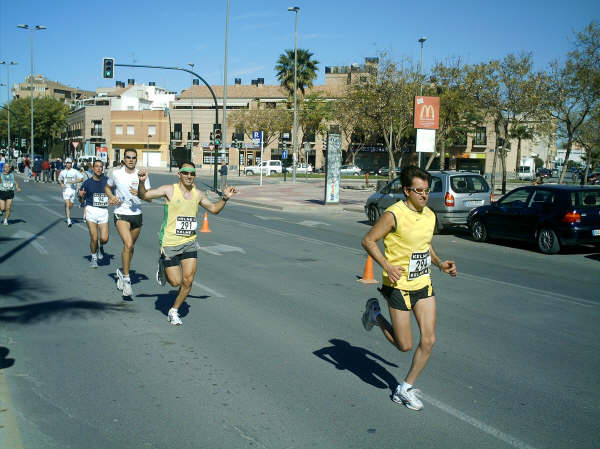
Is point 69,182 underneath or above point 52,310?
above

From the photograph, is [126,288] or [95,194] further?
[95,194]

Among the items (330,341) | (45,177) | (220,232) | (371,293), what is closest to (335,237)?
(220,232)

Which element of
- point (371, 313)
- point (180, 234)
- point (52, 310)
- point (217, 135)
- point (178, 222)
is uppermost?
point (217, 135)

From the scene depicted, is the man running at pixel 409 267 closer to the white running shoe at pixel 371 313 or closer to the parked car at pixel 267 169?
the white running shoe at pixel 371 313

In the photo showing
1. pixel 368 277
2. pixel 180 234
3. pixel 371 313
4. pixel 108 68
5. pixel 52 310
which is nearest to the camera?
pixel 371 313

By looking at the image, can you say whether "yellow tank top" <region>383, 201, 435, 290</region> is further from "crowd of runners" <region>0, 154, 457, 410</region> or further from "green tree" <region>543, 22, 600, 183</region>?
"green tree" <region>543, 22, 600, 183</region>

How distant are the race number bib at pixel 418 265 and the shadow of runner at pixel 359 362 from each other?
3.39 ft

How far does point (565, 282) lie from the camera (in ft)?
33.0

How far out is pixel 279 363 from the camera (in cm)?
540

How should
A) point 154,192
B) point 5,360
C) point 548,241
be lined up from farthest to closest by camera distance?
point 548,241
point 154,192
point 5,360

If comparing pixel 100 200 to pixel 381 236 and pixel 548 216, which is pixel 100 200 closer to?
pixel 381 236

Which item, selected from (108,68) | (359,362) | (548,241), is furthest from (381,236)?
(108,68)

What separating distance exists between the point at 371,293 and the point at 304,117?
61.2 meters

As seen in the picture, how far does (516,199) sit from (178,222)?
10.5 m
